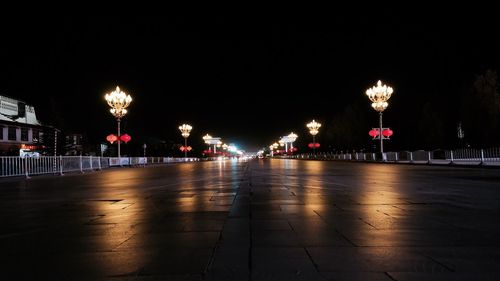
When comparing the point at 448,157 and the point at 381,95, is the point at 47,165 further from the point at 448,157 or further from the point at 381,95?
the point at 448,157

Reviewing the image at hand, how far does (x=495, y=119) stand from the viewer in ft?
148

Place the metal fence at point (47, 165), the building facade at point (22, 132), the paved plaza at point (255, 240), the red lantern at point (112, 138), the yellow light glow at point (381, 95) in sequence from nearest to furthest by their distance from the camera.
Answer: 1. the paved plaza at point (255, 240)
2. the metal fence at point (47, 165)
3. the yellow light glow at point (381, 95)
4. the red lantern at point (112, 138)
5. the building facade at point (22, 132)

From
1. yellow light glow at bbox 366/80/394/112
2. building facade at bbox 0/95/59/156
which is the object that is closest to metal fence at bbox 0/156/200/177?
building facade at bbox 0/95/59/156

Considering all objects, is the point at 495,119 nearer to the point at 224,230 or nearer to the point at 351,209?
the point at 351,209

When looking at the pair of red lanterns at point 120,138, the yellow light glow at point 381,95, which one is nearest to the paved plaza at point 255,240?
the pair of red lanterns at point 120,138

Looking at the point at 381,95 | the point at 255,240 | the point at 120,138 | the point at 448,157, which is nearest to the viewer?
the point at 255,240

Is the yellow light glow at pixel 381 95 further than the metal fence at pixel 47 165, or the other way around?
the yellow light glow at pixel 381 95

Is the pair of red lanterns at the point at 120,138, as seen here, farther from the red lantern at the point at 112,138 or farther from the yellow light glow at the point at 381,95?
the yellow light glow at the point at 381,95

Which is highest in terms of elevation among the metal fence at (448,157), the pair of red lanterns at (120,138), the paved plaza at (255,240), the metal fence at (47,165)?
the pair of red lanterns at (120,138)

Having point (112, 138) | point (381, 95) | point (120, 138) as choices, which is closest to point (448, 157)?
point (381, 95)

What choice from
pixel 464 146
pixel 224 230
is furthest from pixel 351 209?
pixel 464 146

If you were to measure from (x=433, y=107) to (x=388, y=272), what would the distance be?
58.2 metres

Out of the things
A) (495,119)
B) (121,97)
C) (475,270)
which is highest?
(121,97)

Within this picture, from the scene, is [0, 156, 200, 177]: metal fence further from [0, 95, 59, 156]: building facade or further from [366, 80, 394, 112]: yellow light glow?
[366, 80, 394, 112]: yellow light glow
